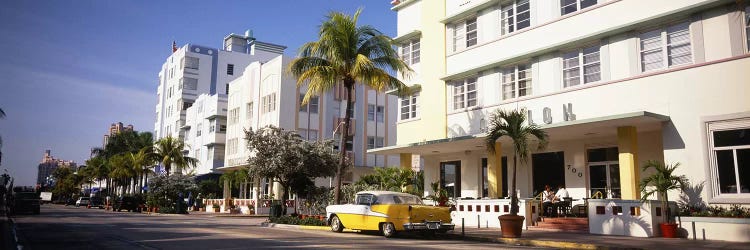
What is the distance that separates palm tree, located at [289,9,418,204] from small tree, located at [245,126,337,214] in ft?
14.5

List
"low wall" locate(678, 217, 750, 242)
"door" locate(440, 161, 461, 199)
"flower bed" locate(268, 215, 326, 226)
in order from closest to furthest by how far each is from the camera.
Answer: "low wall" locate(678, 217, 750, 242) → "flower bed" locate(268, 215, 326, 226) → "door" locate(440, 161, 461, 199)

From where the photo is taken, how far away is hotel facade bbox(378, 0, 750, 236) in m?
17.1

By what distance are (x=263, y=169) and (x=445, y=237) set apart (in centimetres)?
1081

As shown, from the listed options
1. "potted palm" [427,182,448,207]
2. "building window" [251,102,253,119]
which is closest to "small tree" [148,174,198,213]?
"building window" [251,102,253,119]

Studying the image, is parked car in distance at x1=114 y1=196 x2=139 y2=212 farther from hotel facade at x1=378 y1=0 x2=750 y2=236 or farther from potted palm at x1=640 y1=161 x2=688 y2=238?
potted palm at x1=640 y1=161 x2=688 y2=238

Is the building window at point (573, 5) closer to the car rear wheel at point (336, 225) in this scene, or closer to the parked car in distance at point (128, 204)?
the car rear wheel at point (336, 225)

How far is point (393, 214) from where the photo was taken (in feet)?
58.3

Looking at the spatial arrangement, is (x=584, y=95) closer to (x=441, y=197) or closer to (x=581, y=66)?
(x=581, y=66)

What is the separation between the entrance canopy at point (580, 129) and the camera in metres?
17.7

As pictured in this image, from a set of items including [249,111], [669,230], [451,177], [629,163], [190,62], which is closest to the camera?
[669,230]

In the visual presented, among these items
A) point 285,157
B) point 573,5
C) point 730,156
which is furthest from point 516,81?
point 285,157

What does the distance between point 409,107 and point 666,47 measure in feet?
45.2

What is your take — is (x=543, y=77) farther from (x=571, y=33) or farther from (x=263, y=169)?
(x=263, y=169)

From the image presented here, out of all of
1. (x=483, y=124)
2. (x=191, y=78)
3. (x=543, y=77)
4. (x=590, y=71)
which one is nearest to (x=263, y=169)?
(x=483, y=124)
